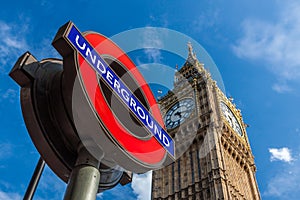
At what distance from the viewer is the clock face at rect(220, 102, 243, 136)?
153 feet

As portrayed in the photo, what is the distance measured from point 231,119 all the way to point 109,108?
45036 mm

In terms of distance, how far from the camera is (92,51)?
4551 millimetres

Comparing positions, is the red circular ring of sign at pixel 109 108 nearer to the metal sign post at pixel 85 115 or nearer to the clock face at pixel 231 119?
the metal sign post at pixel 85 115

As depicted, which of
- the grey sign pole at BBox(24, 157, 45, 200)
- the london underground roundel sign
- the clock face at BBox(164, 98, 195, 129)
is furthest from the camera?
the clock face at BBox(164, 98, 195, 129)

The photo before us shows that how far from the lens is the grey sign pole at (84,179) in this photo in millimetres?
4004

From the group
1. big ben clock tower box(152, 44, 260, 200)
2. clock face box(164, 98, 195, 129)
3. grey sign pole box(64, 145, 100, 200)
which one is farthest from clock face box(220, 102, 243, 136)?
grey sign pole box(64, 145, 100, 200)

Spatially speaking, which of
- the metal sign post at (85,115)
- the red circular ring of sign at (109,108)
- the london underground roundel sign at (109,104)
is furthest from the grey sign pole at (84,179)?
the red circular ring of sign at (109,108)

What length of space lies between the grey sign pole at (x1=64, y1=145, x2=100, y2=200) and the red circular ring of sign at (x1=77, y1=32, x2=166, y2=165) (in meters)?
0.45

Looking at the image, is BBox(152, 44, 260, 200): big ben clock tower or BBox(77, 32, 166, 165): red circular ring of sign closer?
BBox(77, 32, 166, 165): red circular ring of sign

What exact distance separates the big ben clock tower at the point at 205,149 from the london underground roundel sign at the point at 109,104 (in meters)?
30.8

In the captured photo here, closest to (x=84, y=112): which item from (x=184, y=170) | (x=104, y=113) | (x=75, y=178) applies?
(x=104, y=113)

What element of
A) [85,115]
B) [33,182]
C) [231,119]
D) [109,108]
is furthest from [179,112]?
[85,115]

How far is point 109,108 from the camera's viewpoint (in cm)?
461

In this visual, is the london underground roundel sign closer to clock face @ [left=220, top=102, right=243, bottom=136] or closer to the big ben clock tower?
the big ben clock tower
